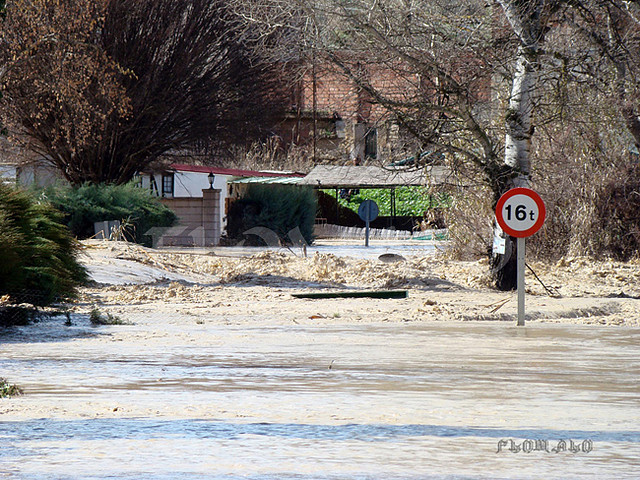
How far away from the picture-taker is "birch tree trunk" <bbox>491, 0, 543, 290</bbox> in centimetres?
1783

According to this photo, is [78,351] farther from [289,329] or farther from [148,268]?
[148,268]

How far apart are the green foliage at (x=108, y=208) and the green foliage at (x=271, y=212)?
11.4 meters

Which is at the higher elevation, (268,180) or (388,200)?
(268,180)

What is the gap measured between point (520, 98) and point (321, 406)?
1156 centimetres

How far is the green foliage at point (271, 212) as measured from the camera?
43.2 meters

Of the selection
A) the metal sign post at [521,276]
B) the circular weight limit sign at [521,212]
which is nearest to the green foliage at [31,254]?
the circular weight limit sign at [521,212]

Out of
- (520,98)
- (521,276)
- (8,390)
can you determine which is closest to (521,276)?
(521,276)

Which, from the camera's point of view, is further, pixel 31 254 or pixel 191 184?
pixel 191 184

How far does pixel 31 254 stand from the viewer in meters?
13.7

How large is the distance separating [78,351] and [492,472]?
684cm

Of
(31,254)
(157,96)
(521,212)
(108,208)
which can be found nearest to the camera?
(31,254)

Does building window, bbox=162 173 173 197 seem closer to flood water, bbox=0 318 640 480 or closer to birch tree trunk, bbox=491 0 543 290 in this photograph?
birch tree trunk, bbox=491 0 543 290

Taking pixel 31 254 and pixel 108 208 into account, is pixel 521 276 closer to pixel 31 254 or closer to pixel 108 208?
pixel 31 254

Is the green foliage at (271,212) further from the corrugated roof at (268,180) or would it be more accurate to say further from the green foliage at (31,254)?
the green foliage at (31,254)
